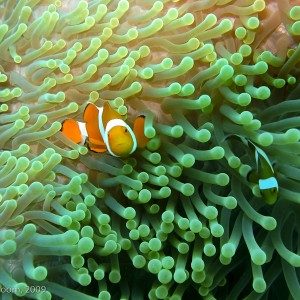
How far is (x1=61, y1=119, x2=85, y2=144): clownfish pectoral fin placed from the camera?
1372 millimetres

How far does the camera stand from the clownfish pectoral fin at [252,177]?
1.27 meters

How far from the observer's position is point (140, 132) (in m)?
1.36

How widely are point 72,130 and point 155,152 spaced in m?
0.26

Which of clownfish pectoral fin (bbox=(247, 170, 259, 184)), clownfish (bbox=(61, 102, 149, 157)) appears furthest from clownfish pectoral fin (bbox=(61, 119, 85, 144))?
clownfish pectoral fin (bbox=(247, 170, 259, 184))

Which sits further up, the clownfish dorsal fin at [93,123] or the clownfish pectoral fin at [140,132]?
the clownfish dorsal fin at [93,123]

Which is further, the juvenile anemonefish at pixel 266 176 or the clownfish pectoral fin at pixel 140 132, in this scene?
the clownfish pectoral fin at pixel 140 132

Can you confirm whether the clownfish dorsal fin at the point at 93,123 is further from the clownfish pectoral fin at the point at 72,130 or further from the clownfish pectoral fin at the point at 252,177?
the clownfish pectoral fin at the point at 252,177

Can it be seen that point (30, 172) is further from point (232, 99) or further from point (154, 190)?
point (232, 99)

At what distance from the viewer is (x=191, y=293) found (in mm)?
1581

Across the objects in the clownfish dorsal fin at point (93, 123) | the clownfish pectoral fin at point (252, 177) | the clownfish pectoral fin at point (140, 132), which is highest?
the clownfish dorsal fin at point (93, 123)

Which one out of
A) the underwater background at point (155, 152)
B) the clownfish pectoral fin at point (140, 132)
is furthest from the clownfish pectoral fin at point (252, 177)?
the clownfish pectoral fin at point (140, 132)

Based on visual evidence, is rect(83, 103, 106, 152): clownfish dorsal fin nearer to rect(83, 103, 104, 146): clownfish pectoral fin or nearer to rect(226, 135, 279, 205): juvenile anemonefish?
rect(83, 103, 104, 146): clownfish pectoral fin

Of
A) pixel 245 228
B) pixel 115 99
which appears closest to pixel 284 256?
pixel 245 228

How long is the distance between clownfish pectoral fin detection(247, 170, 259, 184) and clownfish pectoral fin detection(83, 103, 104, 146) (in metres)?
0.44
